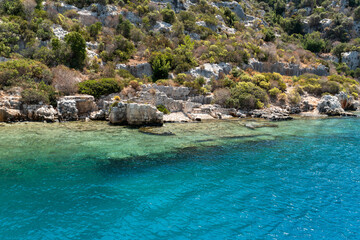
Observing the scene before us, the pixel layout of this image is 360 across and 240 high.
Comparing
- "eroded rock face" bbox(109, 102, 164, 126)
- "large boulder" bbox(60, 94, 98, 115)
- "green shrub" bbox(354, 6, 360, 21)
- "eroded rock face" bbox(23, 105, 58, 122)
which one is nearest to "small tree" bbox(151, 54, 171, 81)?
"large boulder" bbox(60, 94, 98, 115)

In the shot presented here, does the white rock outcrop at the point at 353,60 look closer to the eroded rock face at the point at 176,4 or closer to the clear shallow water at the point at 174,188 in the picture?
the eroded rock face at the point at 176,4

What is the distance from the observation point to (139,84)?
3366 centimetres

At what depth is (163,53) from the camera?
4372 cm

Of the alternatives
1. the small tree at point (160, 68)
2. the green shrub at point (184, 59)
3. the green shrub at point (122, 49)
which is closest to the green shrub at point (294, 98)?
the green shrub at point (184, 59)

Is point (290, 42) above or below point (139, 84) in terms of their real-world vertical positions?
above

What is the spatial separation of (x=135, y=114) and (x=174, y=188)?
49.7 feet

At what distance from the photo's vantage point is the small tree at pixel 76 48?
34.8 m

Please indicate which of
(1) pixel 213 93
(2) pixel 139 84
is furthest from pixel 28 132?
(1) pixel 213 93

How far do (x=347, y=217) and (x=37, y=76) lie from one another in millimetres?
34532

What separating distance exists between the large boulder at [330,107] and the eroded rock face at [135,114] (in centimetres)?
2986

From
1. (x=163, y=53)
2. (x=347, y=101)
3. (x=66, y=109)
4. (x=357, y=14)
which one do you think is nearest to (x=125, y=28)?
(x=163, y=53)

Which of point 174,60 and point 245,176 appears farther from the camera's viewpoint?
point 174,60

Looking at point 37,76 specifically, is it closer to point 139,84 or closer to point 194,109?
point 139,84

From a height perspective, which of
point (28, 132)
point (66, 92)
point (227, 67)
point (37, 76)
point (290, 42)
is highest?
point (290, 42)
